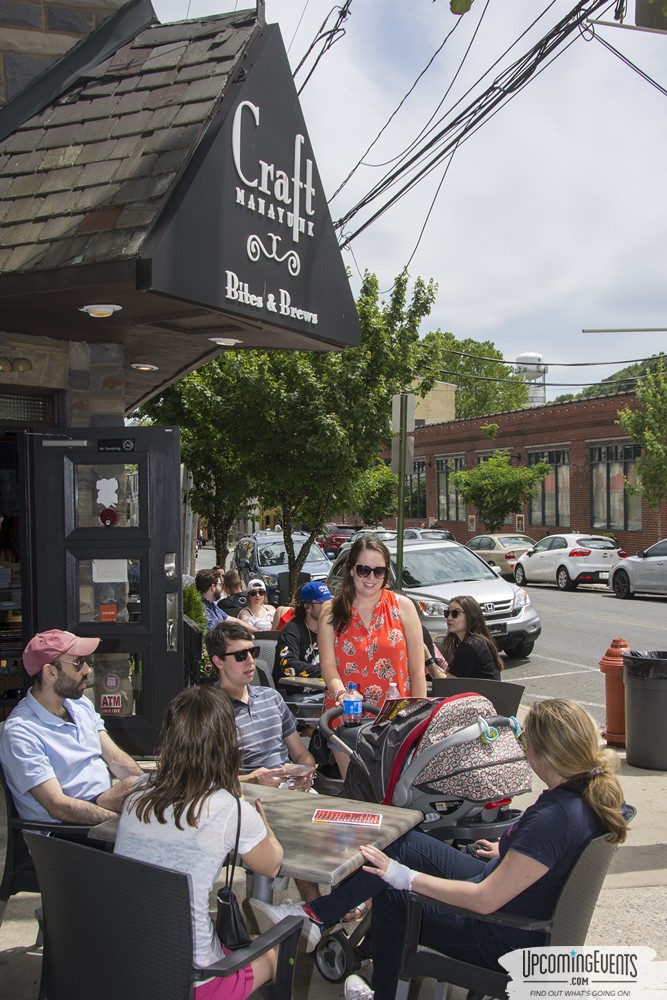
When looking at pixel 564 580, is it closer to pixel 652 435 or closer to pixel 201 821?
pixel 652 435

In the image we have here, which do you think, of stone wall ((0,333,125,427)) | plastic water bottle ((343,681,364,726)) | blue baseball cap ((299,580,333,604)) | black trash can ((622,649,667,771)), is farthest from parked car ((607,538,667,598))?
plastic water bottle ((343,681,364,726))

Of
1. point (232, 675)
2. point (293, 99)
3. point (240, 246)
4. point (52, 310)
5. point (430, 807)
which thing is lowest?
point (430, 807)

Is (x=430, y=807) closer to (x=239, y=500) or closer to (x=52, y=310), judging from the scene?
(x=52, y=310)

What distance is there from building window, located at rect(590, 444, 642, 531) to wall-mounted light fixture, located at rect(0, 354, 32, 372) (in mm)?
28650

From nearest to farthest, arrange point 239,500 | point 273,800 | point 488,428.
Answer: point 273,800 < point 239,500 < point 488,428

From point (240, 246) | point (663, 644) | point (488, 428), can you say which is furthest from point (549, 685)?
point (488, 428)

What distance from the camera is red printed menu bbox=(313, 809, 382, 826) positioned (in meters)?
3.32

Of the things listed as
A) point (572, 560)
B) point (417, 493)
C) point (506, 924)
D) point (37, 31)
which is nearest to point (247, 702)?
point (506, 924)

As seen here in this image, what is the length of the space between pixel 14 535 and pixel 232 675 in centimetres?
555

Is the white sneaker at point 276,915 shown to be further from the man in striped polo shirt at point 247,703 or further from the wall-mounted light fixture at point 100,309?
the wall-mounted light fixture at point 100,309

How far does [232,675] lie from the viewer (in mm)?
4359

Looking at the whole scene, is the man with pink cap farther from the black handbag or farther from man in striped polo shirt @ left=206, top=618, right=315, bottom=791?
the black handbag

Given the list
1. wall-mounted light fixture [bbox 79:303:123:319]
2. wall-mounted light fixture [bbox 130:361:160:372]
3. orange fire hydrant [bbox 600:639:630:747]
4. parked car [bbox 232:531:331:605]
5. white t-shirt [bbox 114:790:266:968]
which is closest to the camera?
white t-shirt [bbox 114:790:266:968]

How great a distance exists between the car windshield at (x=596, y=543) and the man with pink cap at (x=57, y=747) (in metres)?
21.8
